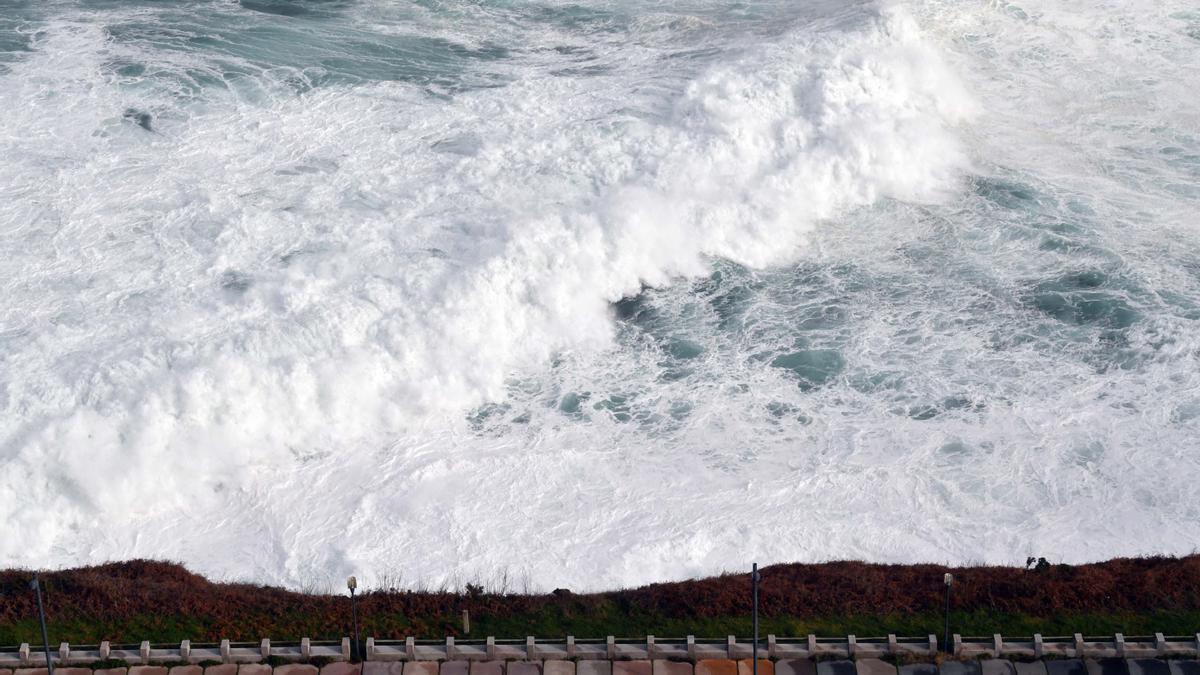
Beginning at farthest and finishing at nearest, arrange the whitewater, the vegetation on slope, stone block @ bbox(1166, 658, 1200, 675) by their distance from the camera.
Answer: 1. the whitewater
2. the vegetation on slope
3. stone block @ bbox(1166, 658, 1200, 675)

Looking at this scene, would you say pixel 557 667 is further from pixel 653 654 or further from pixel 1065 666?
pixel 1065 666

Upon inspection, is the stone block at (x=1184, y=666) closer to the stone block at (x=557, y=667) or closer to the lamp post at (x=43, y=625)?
the stone block at (x=557, y=667)

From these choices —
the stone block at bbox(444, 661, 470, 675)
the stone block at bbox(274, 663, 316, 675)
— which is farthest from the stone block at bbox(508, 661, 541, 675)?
the stone block at bbox(274, 663, 316, 675)

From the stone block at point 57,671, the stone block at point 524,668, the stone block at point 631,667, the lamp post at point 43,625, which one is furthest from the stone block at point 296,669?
the stone block at point 631,667

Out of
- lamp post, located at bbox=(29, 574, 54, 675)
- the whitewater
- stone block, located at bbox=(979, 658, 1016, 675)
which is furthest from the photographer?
the whitewater

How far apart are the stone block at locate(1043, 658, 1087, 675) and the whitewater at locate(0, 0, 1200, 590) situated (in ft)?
17.8

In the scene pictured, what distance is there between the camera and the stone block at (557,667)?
39062 mm

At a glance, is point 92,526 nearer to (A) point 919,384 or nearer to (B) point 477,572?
(B) point 477,572

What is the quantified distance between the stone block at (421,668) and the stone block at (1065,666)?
54.9 feet

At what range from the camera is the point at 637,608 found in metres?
41.0

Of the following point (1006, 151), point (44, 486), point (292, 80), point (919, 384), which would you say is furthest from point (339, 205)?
point (1006, 151)

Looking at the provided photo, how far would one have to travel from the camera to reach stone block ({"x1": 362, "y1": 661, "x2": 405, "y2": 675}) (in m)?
39.2

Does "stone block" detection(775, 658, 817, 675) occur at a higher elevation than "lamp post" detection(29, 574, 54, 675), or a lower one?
lower

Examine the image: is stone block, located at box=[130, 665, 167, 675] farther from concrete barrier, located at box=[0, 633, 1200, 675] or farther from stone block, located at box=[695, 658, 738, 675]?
stone block, located at box=[695, 658, 738, 675]
